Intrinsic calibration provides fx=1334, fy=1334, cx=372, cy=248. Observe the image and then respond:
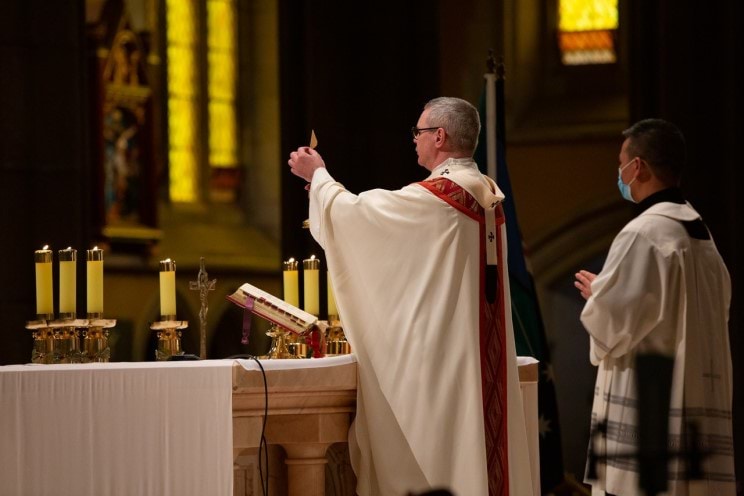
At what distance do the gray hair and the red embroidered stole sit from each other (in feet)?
0.72

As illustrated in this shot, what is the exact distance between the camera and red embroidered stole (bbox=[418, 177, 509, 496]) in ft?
16.1

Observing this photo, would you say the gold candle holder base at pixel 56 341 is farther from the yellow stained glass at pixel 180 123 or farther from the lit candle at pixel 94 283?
the yellow stained glass at pixel 180 123

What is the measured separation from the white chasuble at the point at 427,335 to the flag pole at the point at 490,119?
106 inches

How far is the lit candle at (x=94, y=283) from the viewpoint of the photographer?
502 cm

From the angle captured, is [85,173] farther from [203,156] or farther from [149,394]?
[149,394]

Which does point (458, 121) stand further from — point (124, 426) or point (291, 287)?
point (124, 426)

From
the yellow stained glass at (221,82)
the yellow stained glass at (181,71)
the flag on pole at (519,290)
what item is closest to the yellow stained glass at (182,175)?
the yellow stained glass at (221,82)

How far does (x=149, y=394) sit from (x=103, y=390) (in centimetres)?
16

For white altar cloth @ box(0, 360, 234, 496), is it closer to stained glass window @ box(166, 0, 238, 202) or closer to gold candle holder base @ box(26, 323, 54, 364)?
gold candle holder base @ box(26, 323, 54, 364)

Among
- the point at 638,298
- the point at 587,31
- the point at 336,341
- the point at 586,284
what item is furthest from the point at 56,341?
the point at 587,31

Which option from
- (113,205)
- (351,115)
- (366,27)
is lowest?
(113,205)

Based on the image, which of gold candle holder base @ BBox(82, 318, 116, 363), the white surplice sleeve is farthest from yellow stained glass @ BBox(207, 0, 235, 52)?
the white surplice sleeve

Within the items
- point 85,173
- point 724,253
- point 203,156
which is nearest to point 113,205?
point 203,156

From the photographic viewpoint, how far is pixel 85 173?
8797 mm
